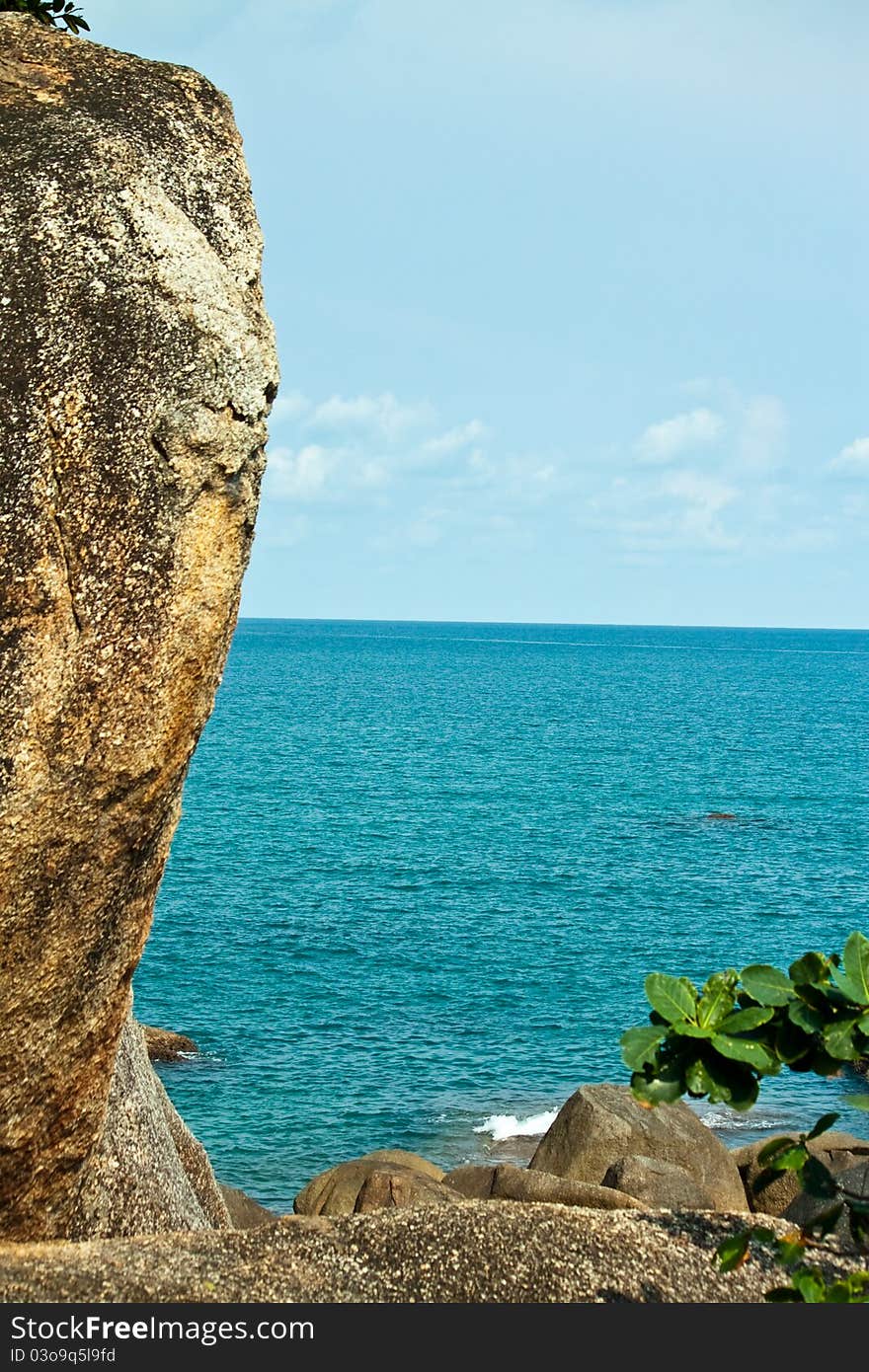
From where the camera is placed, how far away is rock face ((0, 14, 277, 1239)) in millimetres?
8984

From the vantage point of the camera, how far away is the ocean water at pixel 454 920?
3119 centimetres

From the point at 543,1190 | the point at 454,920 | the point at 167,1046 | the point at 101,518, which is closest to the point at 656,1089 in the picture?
the point at 101,518

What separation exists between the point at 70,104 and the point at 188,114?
895 mm

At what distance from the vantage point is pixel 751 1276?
10.0m

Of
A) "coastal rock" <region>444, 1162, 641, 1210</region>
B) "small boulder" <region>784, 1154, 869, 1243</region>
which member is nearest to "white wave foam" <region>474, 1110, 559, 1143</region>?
"coastal rock" <region>444, 1162, 641, 1210</region>

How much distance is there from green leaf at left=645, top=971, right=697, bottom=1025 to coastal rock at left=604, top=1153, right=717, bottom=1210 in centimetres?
1519

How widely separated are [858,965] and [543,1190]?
15085mm

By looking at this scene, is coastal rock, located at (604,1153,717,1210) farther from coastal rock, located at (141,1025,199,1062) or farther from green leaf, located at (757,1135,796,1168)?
coastal rock, located at (141,1025,199,1062)

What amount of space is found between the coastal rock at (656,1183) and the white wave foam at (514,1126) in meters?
8.38

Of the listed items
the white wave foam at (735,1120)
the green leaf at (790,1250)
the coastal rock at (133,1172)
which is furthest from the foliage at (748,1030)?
the white wave foam at (735,1120)

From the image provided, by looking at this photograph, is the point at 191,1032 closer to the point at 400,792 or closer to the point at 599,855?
the point at 599,855

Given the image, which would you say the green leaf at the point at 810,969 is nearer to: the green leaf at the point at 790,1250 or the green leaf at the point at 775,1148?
the green leaf at the point at 775,1148

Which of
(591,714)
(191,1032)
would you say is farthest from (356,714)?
(191,1032)

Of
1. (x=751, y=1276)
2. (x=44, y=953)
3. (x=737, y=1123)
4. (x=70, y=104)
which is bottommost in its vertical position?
(x=737, y=1123)
